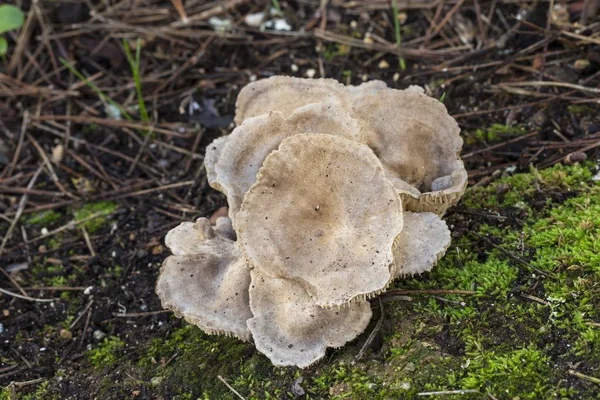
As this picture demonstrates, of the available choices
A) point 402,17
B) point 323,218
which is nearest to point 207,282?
point 323,218

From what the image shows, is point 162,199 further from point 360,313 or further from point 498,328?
point 498,328

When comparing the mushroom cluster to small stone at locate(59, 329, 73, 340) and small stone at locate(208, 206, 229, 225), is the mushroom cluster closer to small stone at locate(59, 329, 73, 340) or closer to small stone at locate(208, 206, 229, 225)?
small stone at locate(208, 206, 229, 225)

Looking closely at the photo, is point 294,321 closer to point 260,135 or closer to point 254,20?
point 260,135

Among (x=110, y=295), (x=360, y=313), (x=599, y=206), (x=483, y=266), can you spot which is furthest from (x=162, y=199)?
(x=599, y=206)

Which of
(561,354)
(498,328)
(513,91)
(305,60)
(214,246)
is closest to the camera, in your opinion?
(561,354)

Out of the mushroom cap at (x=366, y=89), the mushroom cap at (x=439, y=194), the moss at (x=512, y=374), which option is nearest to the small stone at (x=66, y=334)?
the mushroom cap at (x=439, y=194)

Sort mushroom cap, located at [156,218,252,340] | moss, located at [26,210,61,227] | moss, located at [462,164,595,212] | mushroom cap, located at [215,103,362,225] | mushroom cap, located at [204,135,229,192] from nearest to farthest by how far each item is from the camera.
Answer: mushroom cap, located at [156,218,252,340] → mushroom cap, located at [215,103,362,225] → mushroom cap, located at [204,135,229,192] → moss, located at [462,164,595,212] → moss, located at [26,210,61,227]

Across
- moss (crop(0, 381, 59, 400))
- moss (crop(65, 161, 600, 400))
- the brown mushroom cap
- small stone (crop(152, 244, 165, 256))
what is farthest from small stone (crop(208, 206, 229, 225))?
moss (crop(0, 381, 59, 400))
